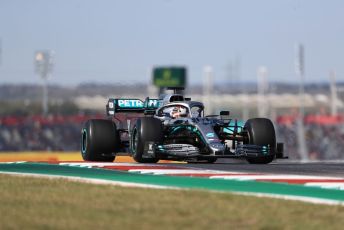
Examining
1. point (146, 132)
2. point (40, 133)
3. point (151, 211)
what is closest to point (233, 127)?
point (146, 132)

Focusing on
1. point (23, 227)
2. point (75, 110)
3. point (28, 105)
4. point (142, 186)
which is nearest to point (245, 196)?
point (142, 186)

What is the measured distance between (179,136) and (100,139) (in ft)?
5.63

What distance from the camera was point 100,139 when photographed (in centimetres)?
2169

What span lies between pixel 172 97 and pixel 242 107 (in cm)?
2874

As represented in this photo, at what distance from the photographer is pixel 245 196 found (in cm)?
1259

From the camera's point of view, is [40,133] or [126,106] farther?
[40,133]

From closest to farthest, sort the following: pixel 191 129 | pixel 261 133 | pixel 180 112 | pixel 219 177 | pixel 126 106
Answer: pixel 219 177
pixel 191 129
pixel 261 133
pixel 180 112
pixel 126 106

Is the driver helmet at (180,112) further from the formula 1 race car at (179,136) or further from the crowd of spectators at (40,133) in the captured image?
the crowd of spectators at (40,133)

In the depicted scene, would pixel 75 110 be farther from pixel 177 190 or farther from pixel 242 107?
pixel 177 190

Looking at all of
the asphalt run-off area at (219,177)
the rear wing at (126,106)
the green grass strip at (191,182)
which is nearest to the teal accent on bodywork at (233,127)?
the asphalt run-off area at (219,177)

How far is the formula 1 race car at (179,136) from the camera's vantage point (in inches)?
803

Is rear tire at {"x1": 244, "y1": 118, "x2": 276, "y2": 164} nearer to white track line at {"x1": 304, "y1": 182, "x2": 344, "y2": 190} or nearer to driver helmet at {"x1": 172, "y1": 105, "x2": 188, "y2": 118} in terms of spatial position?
driver helmet at {"x1": 172, "y1": 105, "x2": 188, "y2": 118}

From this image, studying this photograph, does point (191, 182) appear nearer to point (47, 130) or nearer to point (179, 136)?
point (179, 136)

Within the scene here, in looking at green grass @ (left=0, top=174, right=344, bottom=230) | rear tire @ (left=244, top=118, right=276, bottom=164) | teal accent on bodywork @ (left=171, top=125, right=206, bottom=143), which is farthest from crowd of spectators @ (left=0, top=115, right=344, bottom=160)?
→ green grass @ (left=0, top=174, right=344, bottom=230)
